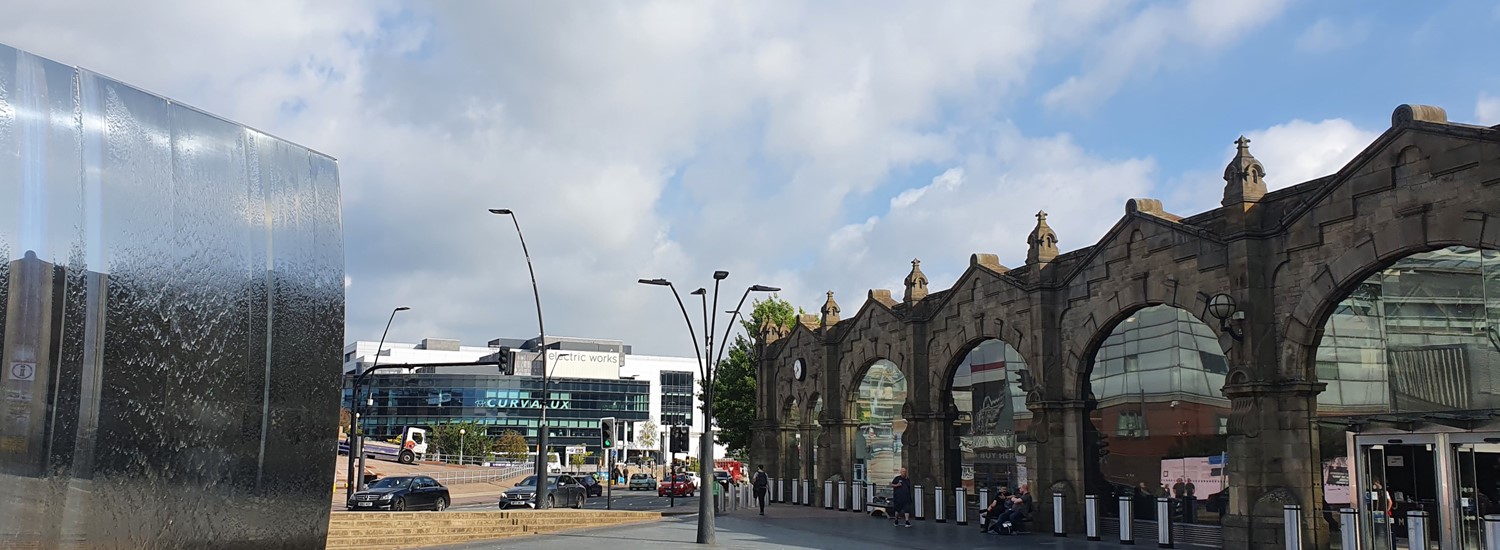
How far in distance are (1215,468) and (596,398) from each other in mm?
109668

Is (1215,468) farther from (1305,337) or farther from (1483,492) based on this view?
(1483,492)

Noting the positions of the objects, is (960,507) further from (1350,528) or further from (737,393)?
(737,393)

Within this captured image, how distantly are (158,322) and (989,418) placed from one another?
24402mm

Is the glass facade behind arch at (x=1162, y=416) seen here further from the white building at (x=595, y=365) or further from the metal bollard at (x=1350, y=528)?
the white building at (x=595, y=365)

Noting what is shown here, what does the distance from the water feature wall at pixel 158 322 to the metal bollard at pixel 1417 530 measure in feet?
51.4

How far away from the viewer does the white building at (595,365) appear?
128750 millimetres

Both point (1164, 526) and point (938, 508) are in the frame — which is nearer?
point (1164, 526)

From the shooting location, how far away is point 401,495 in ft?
117

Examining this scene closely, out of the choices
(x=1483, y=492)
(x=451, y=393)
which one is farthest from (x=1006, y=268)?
(x=451, y=393)

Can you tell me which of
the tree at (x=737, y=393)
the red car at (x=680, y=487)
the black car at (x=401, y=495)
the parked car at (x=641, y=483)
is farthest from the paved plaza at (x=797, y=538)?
the parked car at (x=641, y=483)

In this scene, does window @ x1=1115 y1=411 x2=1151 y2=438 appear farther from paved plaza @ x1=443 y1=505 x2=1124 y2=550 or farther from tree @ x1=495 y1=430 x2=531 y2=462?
tree @ x1=495 y1=430 x2=531 y2=462

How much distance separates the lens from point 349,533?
22422 mm

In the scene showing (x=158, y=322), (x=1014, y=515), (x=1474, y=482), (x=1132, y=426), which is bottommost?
(x=1014, y=515)

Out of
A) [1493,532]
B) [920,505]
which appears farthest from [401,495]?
[1493,532]
